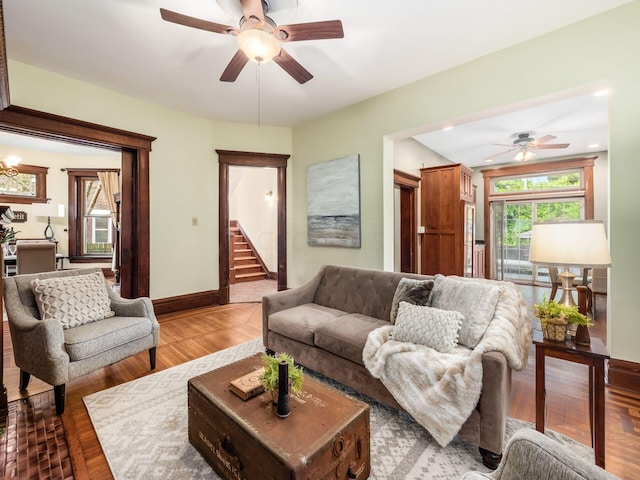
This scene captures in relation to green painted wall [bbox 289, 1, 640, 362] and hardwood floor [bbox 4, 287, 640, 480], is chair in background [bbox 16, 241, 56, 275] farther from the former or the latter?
green painted wall [bbox 289, 1, 640, 362]

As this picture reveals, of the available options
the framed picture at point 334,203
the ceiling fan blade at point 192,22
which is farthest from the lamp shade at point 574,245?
the framed picture at point 334,203

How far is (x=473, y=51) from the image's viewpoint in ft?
9.80

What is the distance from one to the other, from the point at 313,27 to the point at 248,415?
2508 mm

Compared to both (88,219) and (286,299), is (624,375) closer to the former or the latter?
(286,299)

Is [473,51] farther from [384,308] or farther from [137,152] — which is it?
[137,152]

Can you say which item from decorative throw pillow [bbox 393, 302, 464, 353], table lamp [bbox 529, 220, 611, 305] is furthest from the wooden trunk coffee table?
table lamp [bbox 529, 220, 611, 305]

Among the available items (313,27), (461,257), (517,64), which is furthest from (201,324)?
(517,64)

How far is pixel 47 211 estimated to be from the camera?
20.4 feet

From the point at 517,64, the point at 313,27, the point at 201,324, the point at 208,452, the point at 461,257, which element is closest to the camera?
the point at 208,452

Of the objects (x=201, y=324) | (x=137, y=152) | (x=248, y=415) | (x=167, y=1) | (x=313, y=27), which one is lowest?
(x=201, y=324)

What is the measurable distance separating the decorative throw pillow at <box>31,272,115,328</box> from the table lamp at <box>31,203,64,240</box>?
5.18 metres

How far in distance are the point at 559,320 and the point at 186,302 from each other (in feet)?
14.8

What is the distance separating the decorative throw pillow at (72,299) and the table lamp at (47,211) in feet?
17.0

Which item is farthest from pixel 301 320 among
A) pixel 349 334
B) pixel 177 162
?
pixel 177 162
